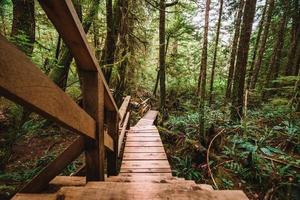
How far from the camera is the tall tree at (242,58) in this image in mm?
6586

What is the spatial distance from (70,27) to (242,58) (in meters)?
6.83

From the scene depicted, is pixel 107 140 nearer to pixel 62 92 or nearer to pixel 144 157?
pixel 62 92

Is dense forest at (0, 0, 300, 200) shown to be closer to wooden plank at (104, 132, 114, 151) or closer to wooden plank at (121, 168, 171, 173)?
wooden plank at (121, 168, 171, 173)

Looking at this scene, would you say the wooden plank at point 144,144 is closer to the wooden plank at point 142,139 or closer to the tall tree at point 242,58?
the wooden plank at point 142,139

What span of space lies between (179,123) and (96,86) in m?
7.70

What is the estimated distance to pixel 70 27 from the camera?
4.09 feet

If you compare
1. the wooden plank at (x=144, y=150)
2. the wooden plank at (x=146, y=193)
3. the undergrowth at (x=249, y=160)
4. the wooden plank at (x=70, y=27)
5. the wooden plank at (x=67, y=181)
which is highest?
the wooden plank at (x=70, y=27)

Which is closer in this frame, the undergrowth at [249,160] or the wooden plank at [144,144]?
the undergrowth at [249,160]

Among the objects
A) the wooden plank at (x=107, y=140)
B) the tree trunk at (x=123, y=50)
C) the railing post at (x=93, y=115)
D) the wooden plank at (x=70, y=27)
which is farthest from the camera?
the tree trunk at (x=123, y=50)

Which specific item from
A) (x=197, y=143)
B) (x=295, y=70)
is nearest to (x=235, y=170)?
(x=197, y=143)

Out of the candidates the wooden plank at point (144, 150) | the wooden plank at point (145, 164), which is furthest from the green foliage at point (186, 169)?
the wooden plank at point (145, 164)

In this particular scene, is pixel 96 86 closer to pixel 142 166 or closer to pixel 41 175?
pixel 41 175

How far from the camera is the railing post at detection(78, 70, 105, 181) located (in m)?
1.83

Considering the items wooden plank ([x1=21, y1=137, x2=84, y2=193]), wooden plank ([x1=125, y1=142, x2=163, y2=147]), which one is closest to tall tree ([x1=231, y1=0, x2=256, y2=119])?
wooden plank ([x1=125, y1=142, x2=163, y2=147])
